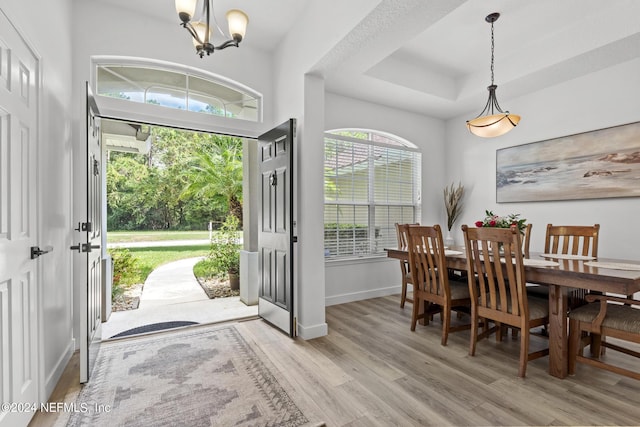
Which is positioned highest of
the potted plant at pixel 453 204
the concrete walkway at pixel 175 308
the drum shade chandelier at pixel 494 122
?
the drum shade chandelier at pixel 494 122

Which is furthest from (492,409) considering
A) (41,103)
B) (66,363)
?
(41,103)

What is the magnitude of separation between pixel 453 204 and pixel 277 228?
10.3 ft

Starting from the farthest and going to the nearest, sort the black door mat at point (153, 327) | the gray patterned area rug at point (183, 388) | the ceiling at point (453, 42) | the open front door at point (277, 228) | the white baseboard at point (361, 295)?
the white baseboard at point (361, 295)
the black door mat at point (153, 327)
the open front door at point (277, 228)
the ceiling at point (453, 42)
the gray patterned area rug at point (183, 388)

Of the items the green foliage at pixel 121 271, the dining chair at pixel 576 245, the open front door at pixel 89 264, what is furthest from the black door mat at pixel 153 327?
the dining chair at pixel 576 245

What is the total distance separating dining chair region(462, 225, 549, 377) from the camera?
2.23 m

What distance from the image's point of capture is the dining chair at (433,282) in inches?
110

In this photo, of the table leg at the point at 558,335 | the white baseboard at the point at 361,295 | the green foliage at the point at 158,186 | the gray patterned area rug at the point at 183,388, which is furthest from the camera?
the green foliage at the point at 158,186

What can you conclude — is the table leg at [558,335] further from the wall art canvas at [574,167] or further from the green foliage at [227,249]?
the green foliage at [227,249]

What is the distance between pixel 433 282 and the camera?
299cm

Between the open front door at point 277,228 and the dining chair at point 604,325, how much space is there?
2.25m

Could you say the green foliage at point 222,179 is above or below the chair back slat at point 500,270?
above

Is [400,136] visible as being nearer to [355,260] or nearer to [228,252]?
[355,260]

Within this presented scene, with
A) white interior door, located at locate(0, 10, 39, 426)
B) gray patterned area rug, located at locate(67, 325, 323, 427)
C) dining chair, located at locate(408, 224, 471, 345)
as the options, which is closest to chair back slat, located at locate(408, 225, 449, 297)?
dining chair, located at locate(408, 224, 471, 345)

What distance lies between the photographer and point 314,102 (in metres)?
3.10
